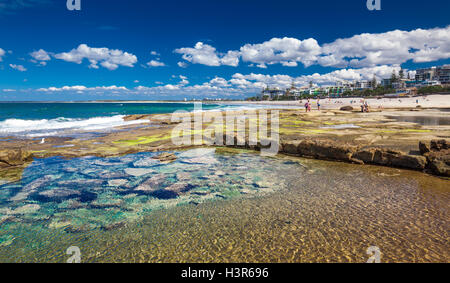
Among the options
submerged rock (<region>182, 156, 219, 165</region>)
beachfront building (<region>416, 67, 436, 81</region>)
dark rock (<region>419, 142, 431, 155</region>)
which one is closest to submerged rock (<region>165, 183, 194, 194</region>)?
submerged rock (<region>182, 156, 219, 165</region>)

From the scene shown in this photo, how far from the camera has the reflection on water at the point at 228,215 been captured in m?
4.40

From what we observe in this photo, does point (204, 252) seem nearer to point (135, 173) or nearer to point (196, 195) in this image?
point (196, 195)

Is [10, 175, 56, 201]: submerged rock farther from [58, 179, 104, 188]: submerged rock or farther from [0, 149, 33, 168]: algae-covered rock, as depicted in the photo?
[0, 149, 33, 168]: algae-covered rock

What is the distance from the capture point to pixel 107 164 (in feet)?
35.9

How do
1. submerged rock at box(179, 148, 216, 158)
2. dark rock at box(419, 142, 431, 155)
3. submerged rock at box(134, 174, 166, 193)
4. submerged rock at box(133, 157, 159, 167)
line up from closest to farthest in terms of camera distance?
submerged rock at box(134, 174, 166, 193)
dark rock at box(419, 142, 431, 155)
submerged rock at box(133, 157, 159, 167)
submerged rock at box(179, 148, 216, 158)

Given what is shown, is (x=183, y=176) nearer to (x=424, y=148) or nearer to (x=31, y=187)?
(x=31, y=187)

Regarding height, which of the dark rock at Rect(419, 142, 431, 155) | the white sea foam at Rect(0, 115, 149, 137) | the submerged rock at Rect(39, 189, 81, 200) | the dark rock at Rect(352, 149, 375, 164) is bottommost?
the submerged rock at Rect(39, 189, 81, 200)

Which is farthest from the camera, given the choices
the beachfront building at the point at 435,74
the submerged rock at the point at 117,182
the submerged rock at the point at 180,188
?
the beachfront building at the point at 435,74

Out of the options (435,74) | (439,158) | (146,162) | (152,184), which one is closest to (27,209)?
(152,184)

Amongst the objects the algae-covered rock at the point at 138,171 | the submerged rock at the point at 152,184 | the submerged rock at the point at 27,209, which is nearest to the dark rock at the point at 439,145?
the submerged rock at the point at 152,184

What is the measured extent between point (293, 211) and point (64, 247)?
5.22m

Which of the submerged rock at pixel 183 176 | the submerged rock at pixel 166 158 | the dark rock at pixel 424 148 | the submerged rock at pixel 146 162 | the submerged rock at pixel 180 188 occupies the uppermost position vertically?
the dark rock at pixel 424 148

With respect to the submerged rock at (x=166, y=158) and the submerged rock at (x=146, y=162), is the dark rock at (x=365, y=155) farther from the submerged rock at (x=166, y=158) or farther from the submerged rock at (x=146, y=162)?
the submerged rock at (x=146, y=162)

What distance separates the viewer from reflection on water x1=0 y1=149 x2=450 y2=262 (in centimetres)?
440
